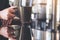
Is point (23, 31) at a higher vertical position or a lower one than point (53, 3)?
lower

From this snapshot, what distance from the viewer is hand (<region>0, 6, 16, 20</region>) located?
0.62 m

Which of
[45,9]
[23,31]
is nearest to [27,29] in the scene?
[23,31]

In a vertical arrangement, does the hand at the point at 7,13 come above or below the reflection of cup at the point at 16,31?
above

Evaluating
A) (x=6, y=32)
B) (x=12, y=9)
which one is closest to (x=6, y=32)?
(x=6, y=32)

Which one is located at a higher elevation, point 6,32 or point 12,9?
point 12,9

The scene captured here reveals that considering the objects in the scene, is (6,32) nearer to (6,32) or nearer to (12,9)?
(6,32)

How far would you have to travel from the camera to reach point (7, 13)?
631 mm

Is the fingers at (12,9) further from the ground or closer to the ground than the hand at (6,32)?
further from the ground

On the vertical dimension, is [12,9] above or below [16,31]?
above

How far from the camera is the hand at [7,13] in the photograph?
621mm

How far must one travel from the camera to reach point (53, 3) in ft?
1.91

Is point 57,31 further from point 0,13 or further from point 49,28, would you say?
point 0,13

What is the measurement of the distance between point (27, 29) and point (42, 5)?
0.46 ft

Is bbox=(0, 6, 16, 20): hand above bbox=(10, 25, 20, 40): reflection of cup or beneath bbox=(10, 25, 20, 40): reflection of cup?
above
